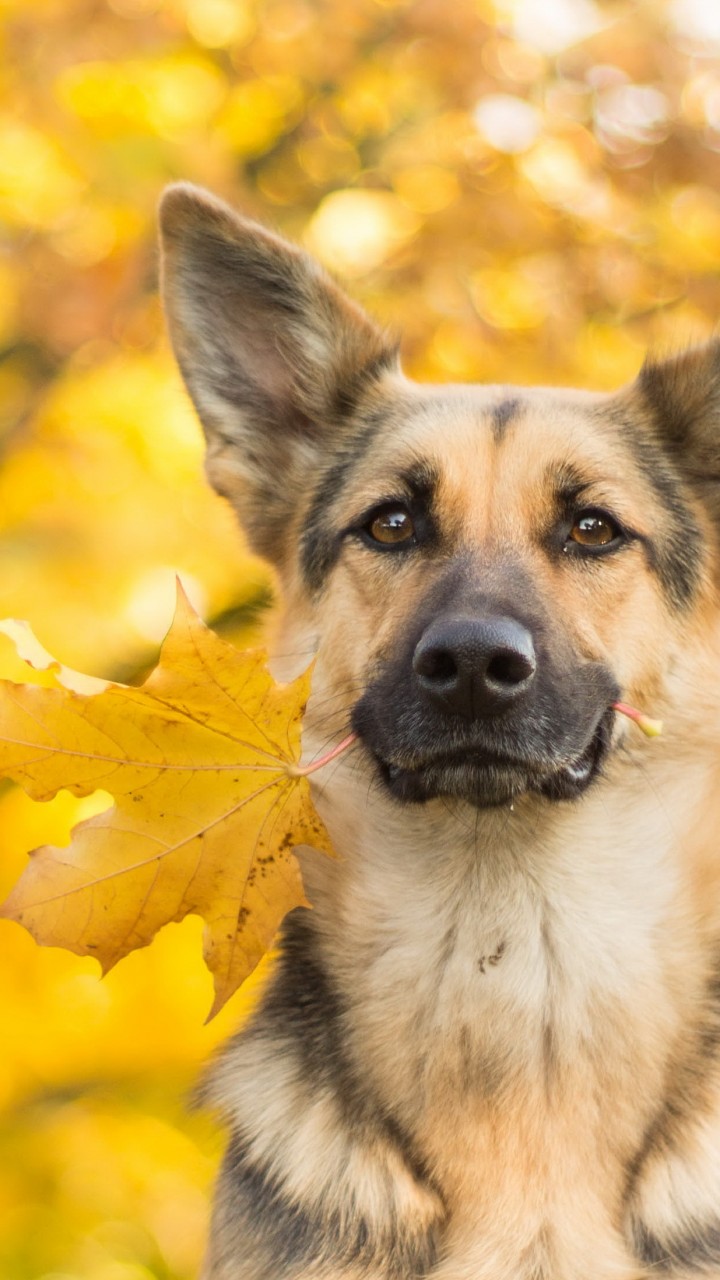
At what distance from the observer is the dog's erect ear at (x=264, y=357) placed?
11.1 feet

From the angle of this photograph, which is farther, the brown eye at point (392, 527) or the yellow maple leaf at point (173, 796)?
the brown eye at point (392, 527)

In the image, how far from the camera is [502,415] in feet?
10.8

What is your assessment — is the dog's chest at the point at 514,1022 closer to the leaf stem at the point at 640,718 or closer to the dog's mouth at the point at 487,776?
the dog's mouth at the point at 487,776

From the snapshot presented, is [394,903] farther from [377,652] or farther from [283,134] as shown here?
[283,134]

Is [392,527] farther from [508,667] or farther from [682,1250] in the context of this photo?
[682,1250]

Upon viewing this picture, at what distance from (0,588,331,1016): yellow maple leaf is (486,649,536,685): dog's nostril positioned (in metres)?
0.39

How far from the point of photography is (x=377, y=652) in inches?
116

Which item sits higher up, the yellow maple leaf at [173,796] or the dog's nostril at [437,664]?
the dog's nostril at [437,664]

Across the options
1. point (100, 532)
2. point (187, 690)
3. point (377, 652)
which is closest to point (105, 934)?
point (187, 690)

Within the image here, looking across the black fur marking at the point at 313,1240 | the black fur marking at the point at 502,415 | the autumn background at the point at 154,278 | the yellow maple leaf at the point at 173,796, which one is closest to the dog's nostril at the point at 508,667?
the yellow maple leaf at the point at 173,796

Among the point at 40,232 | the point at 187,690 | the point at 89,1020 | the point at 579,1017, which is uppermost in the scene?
the point at 187,690

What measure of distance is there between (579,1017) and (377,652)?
3.13 ft

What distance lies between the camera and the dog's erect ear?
339 cm

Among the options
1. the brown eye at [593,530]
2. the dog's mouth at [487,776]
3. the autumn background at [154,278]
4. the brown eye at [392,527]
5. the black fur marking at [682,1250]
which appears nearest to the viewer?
the black fur marking at [682,1250]
